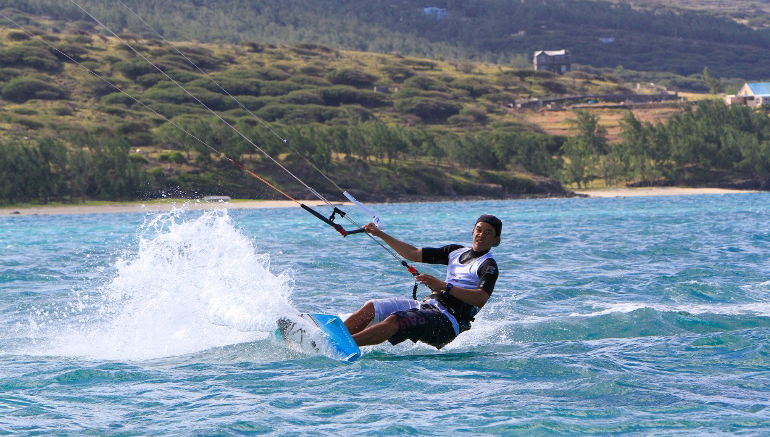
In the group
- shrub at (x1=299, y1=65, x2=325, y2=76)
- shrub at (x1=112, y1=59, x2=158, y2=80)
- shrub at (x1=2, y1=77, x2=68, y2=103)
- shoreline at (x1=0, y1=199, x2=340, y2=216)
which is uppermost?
shrub at (x1=299, y1=65, x2=325, y2=76)

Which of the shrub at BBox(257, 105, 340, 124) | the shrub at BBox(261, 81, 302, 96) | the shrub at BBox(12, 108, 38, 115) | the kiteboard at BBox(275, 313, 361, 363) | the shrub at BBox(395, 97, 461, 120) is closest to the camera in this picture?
the kiteboard at BBox(275, 313, 361, 363)

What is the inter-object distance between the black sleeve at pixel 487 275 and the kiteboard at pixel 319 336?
128 cm

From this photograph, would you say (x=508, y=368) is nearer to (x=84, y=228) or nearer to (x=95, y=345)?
(x=95, y=345)

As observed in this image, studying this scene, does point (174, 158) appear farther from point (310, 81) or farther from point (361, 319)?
point (361, 319)

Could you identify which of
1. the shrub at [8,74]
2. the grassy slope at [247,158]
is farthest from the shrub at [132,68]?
the shrub at [8,74]

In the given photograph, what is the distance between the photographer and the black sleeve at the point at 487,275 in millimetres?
8070

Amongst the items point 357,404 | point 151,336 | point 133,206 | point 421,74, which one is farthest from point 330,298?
point 421,74

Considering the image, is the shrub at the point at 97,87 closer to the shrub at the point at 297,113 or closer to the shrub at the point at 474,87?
the shrub at the point at 297,113

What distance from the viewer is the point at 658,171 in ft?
264

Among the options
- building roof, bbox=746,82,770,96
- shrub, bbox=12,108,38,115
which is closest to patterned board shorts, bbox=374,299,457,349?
shrub, bbox=12,108,38,115

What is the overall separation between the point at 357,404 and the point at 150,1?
194 m

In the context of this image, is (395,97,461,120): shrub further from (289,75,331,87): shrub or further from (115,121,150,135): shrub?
(115,121,150,135): shrub

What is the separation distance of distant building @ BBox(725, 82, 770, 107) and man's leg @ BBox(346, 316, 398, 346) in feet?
387

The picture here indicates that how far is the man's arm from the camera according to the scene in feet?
26.8
